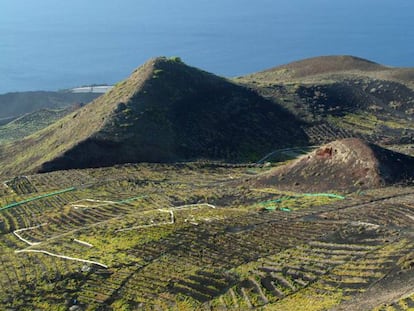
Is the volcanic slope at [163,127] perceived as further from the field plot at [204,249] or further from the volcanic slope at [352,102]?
the field plot at [204,249]

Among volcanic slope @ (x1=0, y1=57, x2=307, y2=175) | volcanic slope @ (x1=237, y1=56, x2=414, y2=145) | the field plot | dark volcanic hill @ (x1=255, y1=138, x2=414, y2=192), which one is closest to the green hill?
volcanic slope @ (x1=0, y1=57, x2=307, y2=175)

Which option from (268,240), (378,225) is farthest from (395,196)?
(268,240)

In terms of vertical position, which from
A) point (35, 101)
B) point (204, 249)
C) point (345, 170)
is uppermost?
point (35, 101)

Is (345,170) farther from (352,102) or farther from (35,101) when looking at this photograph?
(35,101)

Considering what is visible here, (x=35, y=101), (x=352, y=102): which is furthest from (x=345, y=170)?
(x=35, y=101)

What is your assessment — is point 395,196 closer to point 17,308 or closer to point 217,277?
point 217,277

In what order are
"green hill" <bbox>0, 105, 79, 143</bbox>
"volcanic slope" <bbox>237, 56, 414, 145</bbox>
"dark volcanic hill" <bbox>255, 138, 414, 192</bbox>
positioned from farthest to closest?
"green hill" <bbox>0, 105, 79, 143</bbox> → "volcanic slope" <bbox>237, 56, 414, 145</bbox> → "dark volcanic hill" <bbox>255, 138, 414, 192</bbox>

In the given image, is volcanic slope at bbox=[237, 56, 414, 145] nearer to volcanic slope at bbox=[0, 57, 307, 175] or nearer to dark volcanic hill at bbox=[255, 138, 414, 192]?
volcanic slope at bbox=[0, 57, 307, 175]
